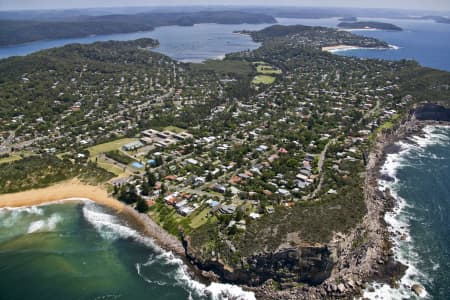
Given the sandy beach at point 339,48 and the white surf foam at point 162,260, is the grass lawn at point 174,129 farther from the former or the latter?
the sandy beach at point 339,48

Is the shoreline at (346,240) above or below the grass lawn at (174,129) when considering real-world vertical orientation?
below

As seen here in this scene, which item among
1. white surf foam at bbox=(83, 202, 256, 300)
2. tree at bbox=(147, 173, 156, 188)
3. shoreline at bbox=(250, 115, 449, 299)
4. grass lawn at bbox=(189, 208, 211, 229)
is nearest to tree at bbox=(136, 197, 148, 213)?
white surf foam at bbox=(83, 202, 256, 300)

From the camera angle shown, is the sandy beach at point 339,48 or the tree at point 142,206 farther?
the sandy beach at point 339,48

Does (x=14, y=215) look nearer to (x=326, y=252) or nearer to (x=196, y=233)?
(x=196, y=233)

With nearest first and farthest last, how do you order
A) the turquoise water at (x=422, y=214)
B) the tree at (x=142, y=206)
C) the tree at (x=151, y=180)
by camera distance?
the turquoise water at (x=422, y=214)
the tree at (x=142, y=206)
the tree at (x=151, y=180)

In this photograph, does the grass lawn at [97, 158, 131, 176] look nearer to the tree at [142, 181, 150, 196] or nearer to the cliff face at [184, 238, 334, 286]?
the tree at [142, 181, 150, 196]

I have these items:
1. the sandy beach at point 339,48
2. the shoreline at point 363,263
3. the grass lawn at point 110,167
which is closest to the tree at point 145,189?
the grass lawn at point 110,167

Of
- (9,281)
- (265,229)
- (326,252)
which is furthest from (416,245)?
(9,281)

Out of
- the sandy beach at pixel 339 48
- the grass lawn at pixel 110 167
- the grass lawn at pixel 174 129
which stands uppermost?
the sandy beach at pixel 339 48
